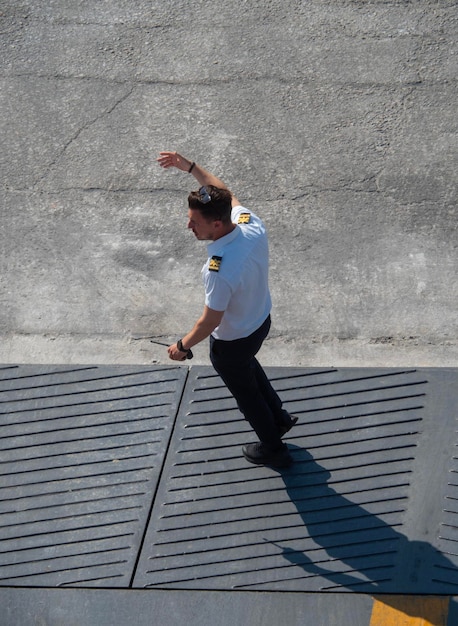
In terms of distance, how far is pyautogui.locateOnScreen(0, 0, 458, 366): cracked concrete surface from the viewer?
5656 millimetres

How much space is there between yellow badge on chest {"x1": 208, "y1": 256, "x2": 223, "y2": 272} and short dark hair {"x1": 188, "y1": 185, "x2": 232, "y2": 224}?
17 centimetres

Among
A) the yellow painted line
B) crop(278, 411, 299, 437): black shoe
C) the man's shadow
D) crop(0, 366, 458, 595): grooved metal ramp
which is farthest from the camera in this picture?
crop(278, 411, 299, 437): black shoe

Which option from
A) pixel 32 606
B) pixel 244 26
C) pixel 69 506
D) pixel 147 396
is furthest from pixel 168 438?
pixel 244 26

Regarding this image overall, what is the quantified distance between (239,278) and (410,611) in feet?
5.74

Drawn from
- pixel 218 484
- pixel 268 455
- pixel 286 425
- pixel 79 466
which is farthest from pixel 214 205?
pixel 79 466

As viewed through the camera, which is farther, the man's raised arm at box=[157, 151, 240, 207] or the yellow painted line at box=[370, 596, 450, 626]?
the man's raised arm at box=[157, 151, 240, 207]

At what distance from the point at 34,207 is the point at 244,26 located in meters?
2.81

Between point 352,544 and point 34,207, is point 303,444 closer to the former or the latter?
point 352,544

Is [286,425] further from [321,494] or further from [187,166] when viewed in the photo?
[187,166]

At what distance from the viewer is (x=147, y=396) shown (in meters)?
5.21

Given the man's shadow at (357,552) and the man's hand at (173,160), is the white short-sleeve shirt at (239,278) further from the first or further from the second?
the man's shadow at (357,552)

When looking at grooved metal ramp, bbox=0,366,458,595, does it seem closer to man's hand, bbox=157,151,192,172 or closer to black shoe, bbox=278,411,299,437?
black shoe, bbox=278,411,299,437

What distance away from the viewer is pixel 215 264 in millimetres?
3908

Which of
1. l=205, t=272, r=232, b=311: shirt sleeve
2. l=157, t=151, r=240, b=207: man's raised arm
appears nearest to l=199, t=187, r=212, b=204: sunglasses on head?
l=205, t=272, r=232, b=311: shirt sleeve
